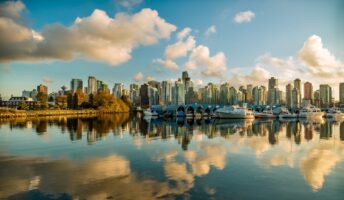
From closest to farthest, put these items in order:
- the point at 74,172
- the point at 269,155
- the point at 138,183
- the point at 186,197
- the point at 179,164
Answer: the point at 186,197, the point at 138,183, the point at 74,172, the point at 179,164, the point at 269,155

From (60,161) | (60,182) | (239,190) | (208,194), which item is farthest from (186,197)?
(60,161)

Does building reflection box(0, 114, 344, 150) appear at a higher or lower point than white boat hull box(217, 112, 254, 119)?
lower

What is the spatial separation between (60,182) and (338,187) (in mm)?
19467

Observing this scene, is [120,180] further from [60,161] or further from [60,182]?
[60,161]

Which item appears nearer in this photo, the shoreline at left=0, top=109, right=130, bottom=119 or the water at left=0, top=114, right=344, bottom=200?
the water at left=0, top=114, right=344, bottom=200

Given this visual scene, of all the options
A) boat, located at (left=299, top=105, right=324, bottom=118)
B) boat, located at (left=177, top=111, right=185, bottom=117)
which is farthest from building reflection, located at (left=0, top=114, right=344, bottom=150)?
boat, located at (left=177, top=111, right=185, bottom=117)

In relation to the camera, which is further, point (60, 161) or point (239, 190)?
A: point (60, 161)

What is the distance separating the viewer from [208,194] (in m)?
18.1

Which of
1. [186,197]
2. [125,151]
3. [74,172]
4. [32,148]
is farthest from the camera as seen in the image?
[32,148]

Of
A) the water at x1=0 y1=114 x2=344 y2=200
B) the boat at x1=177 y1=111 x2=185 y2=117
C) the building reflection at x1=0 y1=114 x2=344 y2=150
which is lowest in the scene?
the building reflection at x1=0 y1=114 x2=344 y2=150

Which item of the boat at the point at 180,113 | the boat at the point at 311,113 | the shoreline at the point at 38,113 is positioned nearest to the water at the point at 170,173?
the shoreline at the point at 38,113

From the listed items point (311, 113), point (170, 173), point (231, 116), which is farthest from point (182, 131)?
point (311, 113)

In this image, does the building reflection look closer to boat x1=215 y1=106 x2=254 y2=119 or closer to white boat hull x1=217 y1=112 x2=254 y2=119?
white boat hull x1=217 y1=112 x2=254 y2=119

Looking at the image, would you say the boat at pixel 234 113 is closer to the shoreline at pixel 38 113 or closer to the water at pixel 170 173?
the water at pixel 170 173
